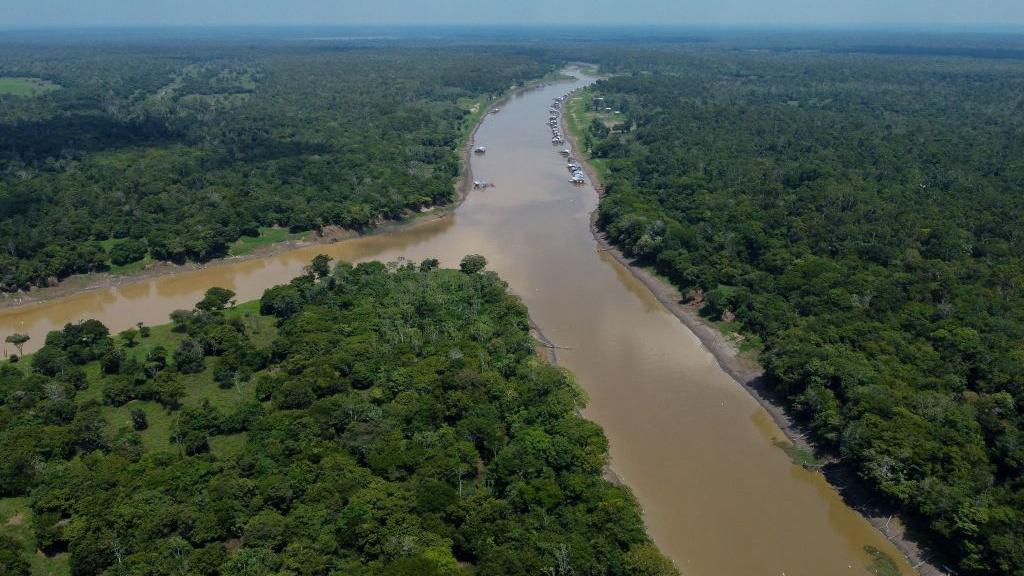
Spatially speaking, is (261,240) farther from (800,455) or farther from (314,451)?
(800,455)

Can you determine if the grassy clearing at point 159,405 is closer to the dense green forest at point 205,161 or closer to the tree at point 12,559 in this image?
the tree at point 12,559

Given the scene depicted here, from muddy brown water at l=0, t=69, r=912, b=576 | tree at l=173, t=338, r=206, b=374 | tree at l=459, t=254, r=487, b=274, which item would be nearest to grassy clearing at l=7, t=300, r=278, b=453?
tree at l=173, t=338, r=206, b=374

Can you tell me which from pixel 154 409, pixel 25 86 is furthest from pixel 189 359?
pixel 25 86

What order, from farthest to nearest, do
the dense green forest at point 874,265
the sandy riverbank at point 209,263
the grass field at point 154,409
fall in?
1. the sandy riverbank at point 209,263
2. the dense green forest at point 874,265
3. the grass field at point 154,409

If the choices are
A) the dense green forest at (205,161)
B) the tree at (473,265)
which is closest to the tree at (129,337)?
the dense green forest at (205,161)

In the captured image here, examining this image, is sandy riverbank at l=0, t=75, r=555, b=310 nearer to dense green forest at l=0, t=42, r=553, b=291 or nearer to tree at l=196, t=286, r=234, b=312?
dense green forest at l=0, t=42, r=553, b=291

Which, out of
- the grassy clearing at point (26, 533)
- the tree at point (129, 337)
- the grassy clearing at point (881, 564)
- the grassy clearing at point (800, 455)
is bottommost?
the grassy clearing at point (881, 564)

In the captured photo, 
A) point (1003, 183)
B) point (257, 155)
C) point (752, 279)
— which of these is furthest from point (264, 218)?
point (1003, 183)

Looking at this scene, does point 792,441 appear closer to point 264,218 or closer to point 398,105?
point 264,218
